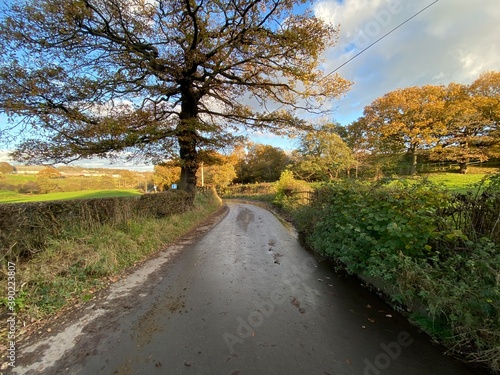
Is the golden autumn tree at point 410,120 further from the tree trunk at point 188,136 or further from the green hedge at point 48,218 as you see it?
the green hedge at point 48,218

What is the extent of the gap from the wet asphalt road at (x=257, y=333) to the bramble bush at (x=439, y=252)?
1.00 feet

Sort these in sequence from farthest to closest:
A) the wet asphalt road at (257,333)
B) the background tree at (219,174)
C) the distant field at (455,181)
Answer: the background tree at (219,174)
the distant field at (455,181)
the wet asphalt road at (257,333)

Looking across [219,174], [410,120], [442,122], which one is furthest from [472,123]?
[219,174]

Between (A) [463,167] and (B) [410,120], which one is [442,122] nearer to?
(B) [410,120]

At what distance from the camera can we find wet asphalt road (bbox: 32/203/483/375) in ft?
6.83

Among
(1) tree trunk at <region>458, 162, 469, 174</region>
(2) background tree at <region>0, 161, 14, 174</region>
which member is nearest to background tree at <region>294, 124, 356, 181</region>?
(1) tree trunk at <region>458, 162, 469, 174</region>

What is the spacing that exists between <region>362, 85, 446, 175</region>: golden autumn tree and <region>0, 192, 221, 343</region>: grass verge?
28.3 metres

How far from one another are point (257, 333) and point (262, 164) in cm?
4517

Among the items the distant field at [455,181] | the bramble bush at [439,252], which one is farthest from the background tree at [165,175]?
the bramble bush at [439,252]

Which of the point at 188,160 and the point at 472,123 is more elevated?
the point at 472,123

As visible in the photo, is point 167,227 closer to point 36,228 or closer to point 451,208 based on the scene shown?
point 36,228

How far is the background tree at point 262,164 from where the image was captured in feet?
149

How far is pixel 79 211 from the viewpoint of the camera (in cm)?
525

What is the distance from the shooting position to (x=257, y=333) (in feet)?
8.48
